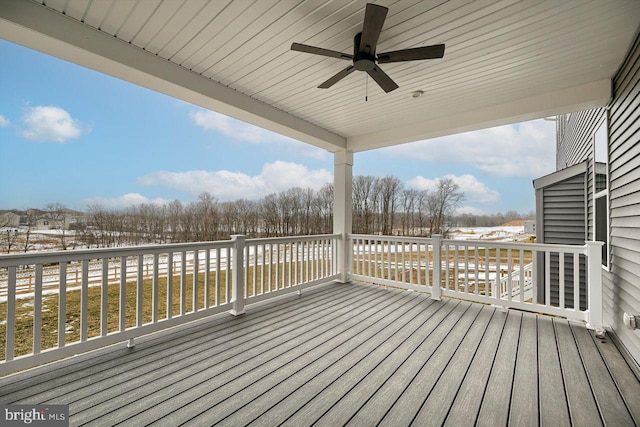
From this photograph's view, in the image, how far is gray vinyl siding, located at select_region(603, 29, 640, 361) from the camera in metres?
2.21

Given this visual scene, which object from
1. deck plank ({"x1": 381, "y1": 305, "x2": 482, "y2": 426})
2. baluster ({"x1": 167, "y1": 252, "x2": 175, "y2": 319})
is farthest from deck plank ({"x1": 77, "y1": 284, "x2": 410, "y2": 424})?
deck plank ({"x1": 381, "y1": 305, "x2": 482, "y2": 426})

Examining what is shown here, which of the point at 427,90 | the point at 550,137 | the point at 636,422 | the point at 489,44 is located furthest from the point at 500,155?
the point at 636,422

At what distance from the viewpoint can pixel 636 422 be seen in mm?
1520

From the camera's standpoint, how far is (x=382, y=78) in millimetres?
2262

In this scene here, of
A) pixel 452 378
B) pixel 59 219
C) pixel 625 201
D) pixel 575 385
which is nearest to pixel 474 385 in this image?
pixel 452 378

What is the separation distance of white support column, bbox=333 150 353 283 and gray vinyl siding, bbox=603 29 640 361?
3.33 m

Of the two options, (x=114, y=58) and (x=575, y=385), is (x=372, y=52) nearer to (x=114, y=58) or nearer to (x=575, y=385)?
(x=114, y=58)

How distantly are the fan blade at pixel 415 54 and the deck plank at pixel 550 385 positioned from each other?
7.77 feet

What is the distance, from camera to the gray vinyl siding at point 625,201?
7.23 feet

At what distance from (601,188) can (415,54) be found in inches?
123

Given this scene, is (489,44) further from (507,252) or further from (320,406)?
(320,406)

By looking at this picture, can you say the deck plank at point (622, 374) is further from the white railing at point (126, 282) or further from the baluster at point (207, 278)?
the baluster at point (207, 278)

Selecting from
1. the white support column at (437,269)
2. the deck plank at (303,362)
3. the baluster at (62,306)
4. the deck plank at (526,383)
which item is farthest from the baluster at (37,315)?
the white support column at (437,269)

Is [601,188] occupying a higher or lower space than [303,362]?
higher
